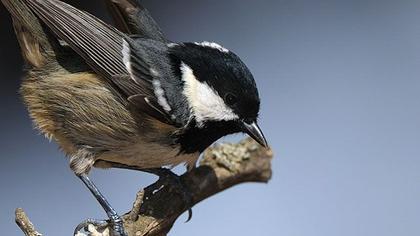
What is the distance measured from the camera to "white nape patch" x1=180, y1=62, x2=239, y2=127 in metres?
2.17

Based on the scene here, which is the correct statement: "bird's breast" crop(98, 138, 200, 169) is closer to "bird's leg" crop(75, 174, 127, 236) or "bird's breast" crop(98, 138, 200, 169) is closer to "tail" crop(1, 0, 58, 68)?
"bird's leg" crop(75, 174, 127, 236)

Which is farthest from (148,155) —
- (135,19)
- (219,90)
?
(135,19)

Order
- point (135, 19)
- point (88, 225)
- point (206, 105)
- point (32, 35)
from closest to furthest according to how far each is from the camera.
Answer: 1. point (88, 225)
2. point (206, 105)
3. point (32, 35)
4. point (135, 19)

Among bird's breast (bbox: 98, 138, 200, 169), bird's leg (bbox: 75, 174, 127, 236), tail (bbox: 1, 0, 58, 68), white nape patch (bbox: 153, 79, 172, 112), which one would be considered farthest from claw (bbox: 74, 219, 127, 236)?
tail (bbox: 1, 0, 58, 68)

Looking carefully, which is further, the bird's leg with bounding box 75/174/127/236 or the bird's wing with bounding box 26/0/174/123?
the bird's wing with bounding box 26/0/174/123

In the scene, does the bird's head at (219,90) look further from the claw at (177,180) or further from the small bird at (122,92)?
the claw at (177,180)

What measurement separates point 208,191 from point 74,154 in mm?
360

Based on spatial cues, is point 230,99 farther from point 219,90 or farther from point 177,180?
point 177,180

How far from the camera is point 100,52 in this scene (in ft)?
7.31

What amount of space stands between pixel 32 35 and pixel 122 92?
27 centimetres

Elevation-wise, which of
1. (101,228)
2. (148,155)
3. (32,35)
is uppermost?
(32,35)

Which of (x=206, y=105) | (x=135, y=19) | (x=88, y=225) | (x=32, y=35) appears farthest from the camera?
(x=135, y=19)

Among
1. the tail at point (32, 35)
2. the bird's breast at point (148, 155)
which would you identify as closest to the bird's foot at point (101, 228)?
the bird's breast at point (148, 155)

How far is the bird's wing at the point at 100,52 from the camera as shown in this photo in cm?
222
